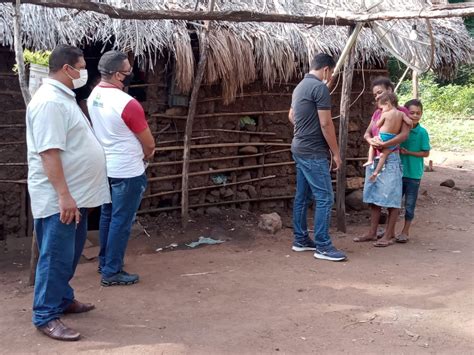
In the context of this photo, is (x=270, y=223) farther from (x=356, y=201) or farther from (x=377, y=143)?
(x=356, y=201)

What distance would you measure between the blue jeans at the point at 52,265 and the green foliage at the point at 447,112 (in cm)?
1243

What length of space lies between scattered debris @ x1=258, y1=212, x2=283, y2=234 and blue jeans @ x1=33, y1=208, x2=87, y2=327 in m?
3.31

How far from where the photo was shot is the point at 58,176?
3.45 meters

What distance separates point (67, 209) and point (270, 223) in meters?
3.55

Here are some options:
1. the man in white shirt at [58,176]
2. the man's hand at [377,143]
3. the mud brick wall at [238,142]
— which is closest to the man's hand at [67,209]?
the man in white shirt at [58,176]

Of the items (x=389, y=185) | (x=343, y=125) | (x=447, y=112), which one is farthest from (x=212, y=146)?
(x=447, y=112)

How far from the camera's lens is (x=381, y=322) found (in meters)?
4.14

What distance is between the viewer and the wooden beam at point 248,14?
4457 millimetres

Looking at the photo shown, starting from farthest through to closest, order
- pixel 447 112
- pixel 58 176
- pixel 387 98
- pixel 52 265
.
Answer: pixel 447 112
pixel 387 98
pixel 52 265
pixel 58 176

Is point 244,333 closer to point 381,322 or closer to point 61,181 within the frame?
point 381,322

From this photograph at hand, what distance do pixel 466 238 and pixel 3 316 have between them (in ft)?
16.1

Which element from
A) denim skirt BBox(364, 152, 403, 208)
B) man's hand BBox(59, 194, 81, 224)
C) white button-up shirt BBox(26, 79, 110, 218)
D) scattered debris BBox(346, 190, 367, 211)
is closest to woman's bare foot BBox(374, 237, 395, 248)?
denim skirt BBox(364, 152, 403, 208)

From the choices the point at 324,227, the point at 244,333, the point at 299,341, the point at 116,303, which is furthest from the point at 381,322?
the point at 116,303

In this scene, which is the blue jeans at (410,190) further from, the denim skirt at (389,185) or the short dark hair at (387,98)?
the short dark hair at (387,98)
